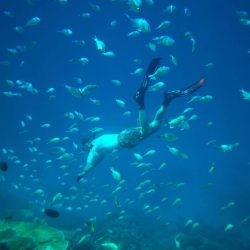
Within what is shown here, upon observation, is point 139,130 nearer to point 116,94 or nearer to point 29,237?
point 29,237

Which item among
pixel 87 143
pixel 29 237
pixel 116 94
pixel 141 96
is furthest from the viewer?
pixel 116 94

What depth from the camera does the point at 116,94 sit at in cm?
Result: 3941

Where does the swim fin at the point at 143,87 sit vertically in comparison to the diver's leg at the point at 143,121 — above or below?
above

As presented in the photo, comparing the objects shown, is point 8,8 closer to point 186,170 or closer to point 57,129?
point 57,129

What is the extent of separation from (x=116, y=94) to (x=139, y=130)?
2995 centimetres

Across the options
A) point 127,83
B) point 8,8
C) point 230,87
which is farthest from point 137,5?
point 230,87

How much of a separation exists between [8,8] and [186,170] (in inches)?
1775

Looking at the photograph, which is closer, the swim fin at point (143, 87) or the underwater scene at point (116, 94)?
the swim fin at point (143, 87)

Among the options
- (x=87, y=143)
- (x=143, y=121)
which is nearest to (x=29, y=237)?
(x=87, y=143)

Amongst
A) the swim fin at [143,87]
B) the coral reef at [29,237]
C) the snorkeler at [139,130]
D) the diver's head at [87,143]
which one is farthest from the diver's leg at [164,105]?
the coral reef at [29,237]

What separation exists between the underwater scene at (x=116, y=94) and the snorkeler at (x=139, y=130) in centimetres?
4

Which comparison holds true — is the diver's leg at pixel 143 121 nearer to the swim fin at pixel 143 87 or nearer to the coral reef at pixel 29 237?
the swim fin at pixel 143 87

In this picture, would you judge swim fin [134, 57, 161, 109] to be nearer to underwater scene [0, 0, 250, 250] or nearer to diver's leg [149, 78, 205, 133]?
underwater scene [0, 0, 250, 250]

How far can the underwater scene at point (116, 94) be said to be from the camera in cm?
1378
